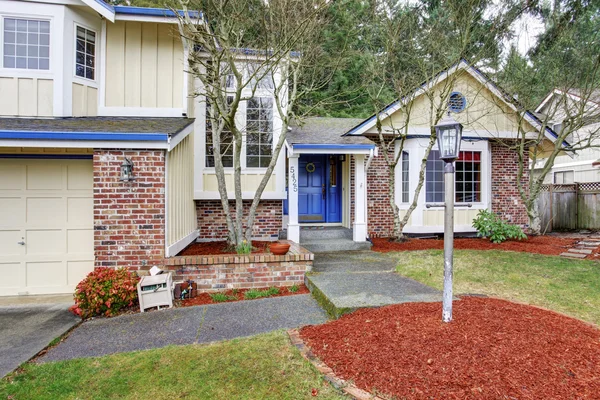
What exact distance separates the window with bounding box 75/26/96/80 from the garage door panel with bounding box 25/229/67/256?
329cm

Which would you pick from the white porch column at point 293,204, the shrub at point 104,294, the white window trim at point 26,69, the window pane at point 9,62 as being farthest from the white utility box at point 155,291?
the window pane at point 9,62

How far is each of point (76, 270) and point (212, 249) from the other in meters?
2.43

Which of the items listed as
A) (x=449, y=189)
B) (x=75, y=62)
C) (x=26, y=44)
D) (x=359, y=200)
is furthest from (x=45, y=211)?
(x=449, y=189)

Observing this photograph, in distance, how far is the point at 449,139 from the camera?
3674 millimetres

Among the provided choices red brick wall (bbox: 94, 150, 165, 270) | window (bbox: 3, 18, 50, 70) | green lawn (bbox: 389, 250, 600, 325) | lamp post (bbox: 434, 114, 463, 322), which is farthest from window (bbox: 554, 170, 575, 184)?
window (bbox: 3, 18, 50, 70)

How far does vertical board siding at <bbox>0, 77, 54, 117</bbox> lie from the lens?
670 centimetres

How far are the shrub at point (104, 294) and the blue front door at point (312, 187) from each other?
210 inches

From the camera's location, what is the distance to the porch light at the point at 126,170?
547 cm

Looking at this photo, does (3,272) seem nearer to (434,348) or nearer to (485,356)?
(434,348)

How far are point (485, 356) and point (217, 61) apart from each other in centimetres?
552

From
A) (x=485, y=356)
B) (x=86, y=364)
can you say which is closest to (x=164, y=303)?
(x=86, y=364)

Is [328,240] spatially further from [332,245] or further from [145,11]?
[145,11]

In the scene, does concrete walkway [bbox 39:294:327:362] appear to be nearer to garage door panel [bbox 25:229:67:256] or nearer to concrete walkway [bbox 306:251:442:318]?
concrete walkway [bbox 306:251:442:318]

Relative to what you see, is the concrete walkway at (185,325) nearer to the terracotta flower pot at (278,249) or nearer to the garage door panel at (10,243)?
the terracotta flower pot at (278,249)
